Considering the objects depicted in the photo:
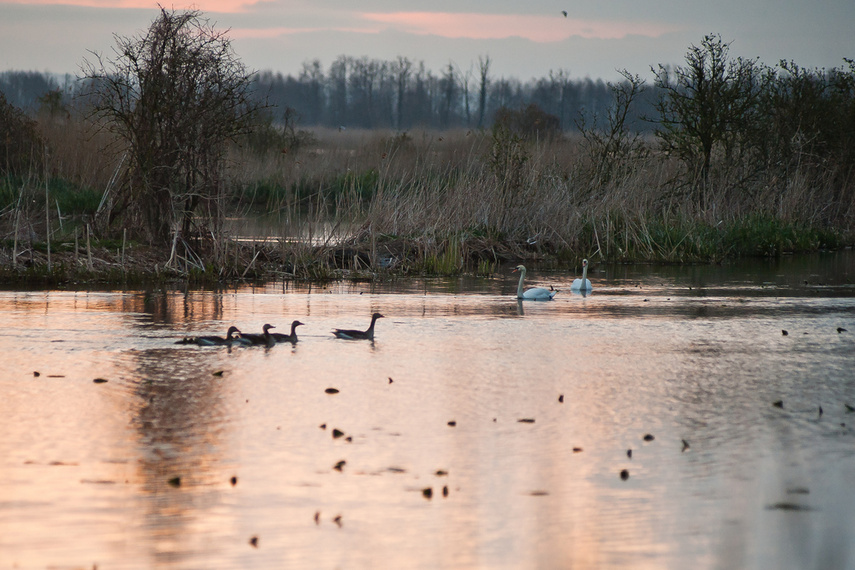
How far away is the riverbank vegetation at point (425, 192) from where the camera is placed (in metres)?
16.3

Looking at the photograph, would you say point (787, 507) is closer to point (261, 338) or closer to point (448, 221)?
point (261, 338)

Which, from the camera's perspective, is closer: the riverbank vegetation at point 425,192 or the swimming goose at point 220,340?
the swimming goose at point 220,340

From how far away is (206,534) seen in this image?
475cm

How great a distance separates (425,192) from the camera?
19.8 m

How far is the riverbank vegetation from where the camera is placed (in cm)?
1631

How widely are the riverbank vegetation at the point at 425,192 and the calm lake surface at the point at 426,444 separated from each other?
188 inches

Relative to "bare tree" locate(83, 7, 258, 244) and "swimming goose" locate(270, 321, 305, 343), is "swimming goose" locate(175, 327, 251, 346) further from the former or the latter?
"bare tree" locate(83, 7, 258, 244)

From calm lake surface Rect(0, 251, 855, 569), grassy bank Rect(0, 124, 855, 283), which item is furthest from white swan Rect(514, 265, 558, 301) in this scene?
grassy bank Rect(0, 124, 855, 283)

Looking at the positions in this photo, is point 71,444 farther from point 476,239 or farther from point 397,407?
point 476,239

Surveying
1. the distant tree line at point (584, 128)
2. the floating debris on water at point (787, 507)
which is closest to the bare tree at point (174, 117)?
the distant tree line at point (584, 128)

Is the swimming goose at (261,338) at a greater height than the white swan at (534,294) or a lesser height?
lesser

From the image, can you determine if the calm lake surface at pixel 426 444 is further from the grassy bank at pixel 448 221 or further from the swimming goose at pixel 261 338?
the grassy bank at pixel 448 221

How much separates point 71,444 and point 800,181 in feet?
77.0

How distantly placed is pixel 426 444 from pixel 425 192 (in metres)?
13.8
